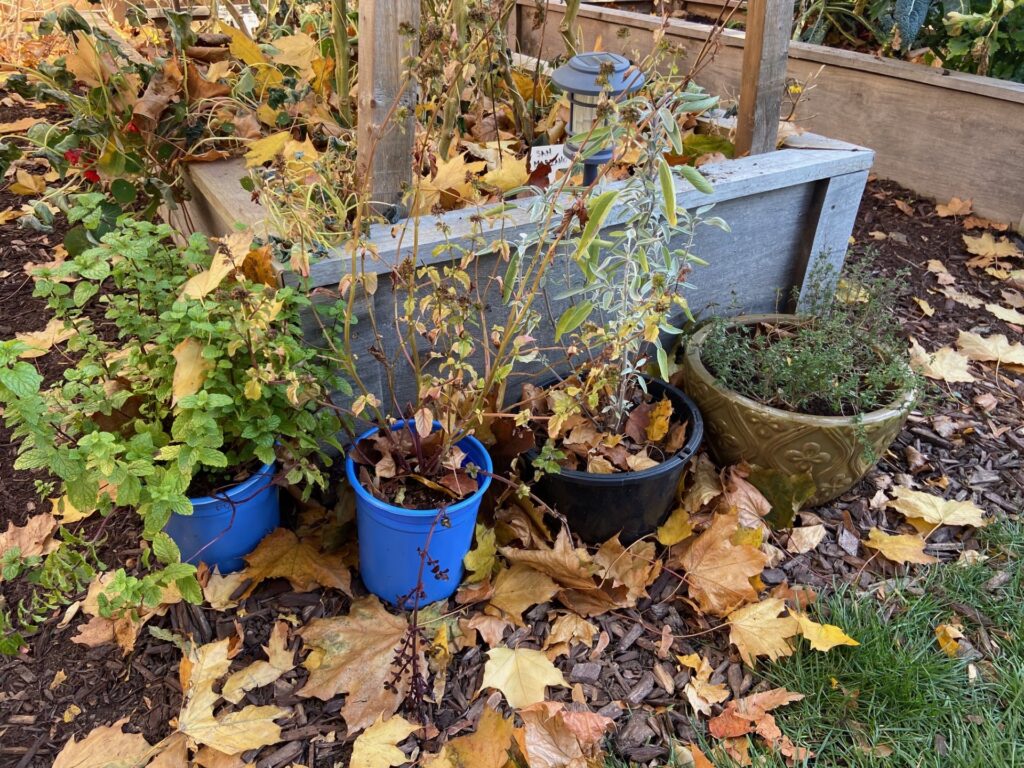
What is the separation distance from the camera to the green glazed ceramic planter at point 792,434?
75.0 inches

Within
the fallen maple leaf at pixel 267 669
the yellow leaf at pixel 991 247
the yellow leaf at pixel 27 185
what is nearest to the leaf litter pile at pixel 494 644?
the fallen maple leaf at pixel 267 669

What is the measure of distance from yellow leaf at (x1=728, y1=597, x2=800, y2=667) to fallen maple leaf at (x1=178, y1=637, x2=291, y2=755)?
977 millimetres

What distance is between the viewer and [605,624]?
1788mm

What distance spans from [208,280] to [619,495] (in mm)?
1021

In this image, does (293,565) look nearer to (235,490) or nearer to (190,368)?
(235,490)

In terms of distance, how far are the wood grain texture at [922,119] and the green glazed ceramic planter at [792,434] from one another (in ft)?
5.81

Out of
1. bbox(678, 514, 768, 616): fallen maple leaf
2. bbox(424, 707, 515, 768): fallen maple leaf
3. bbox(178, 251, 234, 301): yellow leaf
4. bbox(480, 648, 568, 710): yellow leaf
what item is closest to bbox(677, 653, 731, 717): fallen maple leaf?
bbox(678, 514, 768, 616): fallen maple leaf

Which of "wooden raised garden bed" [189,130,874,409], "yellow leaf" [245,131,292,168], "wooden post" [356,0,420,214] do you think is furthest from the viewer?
"yellow leaf" [245,131,292,168]

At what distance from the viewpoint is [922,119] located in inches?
133

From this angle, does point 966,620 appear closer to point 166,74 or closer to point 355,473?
point 355,473

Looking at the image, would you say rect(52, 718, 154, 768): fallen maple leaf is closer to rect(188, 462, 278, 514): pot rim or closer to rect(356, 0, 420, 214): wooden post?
rect(188, 462, 278, 514): pot rim

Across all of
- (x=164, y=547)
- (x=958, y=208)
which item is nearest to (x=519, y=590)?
(x=164, y=547)

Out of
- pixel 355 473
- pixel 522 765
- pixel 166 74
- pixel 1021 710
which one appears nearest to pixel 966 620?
pixel 1021 710

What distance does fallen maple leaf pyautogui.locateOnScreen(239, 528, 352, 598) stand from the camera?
175 cm
